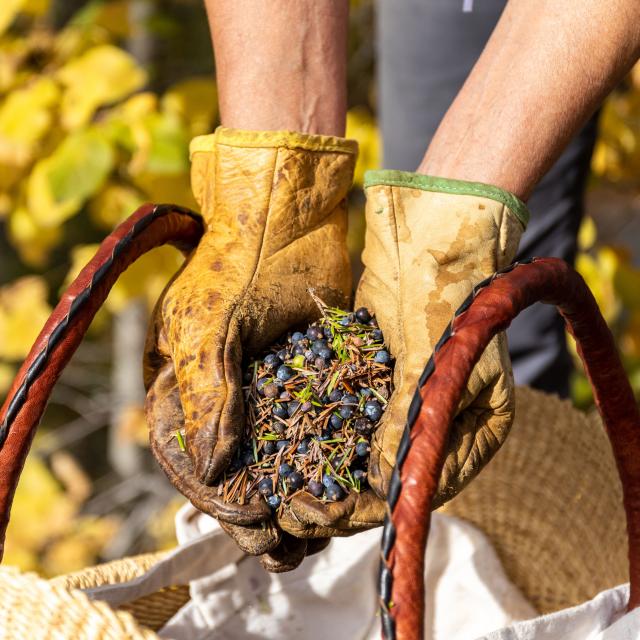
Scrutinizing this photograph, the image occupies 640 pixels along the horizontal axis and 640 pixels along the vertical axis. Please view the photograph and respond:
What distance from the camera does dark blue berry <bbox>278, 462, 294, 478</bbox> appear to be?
836 millimetres

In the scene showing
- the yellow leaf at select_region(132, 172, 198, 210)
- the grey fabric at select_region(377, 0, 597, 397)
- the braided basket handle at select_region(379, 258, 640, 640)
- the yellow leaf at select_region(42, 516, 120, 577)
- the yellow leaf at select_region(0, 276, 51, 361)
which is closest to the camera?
the braided basket handle at select_region(379, 258, 640, 640)

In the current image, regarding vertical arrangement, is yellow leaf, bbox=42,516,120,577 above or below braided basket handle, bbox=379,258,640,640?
below

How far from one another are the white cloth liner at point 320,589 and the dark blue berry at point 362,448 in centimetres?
45

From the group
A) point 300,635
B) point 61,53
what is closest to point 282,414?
point 300,635

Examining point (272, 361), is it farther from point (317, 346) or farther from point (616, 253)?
point (616, 253)

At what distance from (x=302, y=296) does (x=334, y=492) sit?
0.77ft

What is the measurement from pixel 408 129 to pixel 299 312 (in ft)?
2.48

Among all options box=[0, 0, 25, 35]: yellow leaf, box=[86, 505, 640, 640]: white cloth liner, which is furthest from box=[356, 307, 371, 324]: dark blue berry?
box=[0, 0, 25, 35]: yellow leaf

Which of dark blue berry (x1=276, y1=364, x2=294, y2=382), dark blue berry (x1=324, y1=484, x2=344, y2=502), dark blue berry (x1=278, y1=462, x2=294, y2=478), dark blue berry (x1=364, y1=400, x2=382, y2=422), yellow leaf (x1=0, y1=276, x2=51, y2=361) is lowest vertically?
dark blue berry (x1=324, y1=484, x2=344, y2=502)

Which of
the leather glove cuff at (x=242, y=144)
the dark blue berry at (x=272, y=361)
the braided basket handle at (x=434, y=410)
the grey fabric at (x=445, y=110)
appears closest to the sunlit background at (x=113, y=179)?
the grey fabric at (x=445, y=110)

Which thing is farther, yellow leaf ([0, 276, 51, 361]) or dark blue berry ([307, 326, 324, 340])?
yellow leaf ([0, 276, 51, 361])

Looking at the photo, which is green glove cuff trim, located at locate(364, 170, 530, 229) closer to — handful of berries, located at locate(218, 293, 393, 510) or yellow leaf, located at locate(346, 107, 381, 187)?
handful of berries, located at locate(218, 293, 393, 510)

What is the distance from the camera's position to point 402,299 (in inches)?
33.8

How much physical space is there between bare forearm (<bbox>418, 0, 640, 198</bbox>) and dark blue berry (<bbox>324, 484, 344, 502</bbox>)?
0.34 meters
